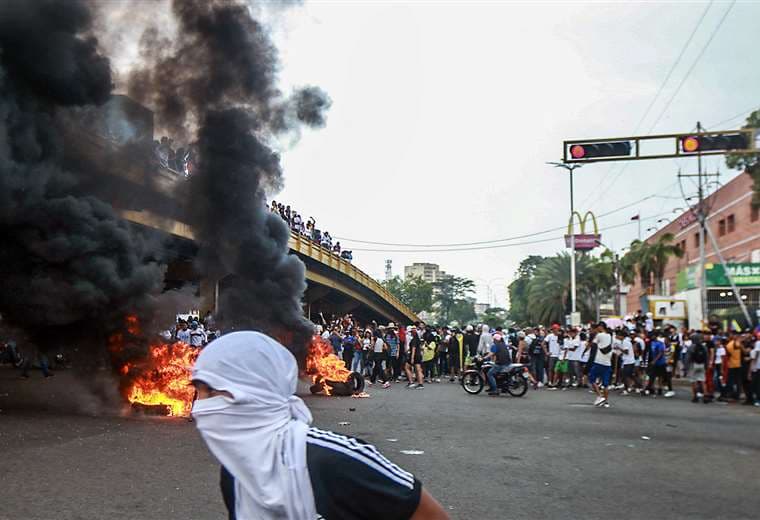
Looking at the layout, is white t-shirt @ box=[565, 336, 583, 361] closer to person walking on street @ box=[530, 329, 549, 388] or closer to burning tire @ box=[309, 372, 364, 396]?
person walking on street @ box=[530, 329, 549, 388]

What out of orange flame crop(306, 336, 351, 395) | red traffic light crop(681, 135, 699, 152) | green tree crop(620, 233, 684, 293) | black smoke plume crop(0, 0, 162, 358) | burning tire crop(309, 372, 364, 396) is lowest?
burning tire crop(309, 372, 364, 396)

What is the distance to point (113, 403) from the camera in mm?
11648

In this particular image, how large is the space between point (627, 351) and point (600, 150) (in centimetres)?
464

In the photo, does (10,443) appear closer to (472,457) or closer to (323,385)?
(472,457)

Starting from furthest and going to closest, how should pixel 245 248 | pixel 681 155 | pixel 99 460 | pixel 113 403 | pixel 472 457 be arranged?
pixel 245 248 < pixel 681 155 < pixel 113 403 < pixel 472 457 < pixel 99 460

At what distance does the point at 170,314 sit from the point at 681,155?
1102 cm

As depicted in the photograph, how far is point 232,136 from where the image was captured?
52.5 ft

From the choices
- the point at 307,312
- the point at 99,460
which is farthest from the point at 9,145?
the point at 307,312

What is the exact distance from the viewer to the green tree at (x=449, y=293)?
11575cm

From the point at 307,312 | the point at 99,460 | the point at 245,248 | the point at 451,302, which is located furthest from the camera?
the point at 451,302

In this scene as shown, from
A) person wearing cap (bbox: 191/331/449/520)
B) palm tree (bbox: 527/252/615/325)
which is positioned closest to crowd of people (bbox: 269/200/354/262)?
person wearing cap (bbox: 191/331/449/520)

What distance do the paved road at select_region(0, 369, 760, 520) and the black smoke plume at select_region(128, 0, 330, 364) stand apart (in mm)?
5120

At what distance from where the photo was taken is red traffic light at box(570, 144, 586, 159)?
1520cm

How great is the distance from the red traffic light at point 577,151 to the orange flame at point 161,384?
9.16 meters
